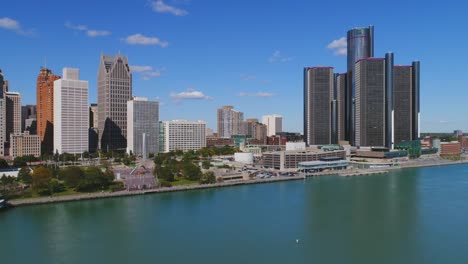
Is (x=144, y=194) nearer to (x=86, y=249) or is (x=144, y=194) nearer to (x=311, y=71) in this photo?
(x=86, y=249)

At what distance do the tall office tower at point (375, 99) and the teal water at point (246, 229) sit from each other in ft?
83.9

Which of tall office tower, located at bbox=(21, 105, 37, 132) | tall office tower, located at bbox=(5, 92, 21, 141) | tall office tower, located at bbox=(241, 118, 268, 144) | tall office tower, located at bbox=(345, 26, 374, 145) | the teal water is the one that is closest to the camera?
the teal water

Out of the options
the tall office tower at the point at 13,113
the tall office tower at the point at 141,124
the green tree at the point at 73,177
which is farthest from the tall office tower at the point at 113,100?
the green tree at the point at 73,177

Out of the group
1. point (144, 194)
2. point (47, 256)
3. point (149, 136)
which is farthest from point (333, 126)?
point (47, 256)

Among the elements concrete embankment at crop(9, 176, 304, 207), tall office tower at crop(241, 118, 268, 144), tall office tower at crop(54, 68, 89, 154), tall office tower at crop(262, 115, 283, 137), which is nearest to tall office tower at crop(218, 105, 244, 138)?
tall office tower at crop(241, 118, 268, 144)

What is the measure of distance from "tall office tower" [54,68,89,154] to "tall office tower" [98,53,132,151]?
6443 millimetres

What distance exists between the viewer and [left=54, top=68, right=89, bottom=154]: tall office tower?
3966 centimetres

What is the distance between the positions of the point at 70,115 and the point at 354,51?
3488 cm

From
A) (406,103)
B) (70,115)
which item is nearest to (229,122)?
(406,103)

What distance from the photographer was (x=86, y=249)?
12.5 meters

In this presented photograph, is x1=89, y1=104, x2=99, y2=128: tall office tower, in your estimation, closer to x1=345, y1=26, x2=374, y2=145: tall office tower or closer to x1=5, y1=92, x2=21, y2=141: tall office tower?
x1=5, y1=92, x2=21, y2=141: tall office tower

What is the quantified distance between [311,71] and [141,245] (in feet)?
148

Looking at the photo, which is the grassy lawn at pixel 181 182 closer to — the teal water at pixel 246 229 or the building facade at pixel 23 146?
the teal water at pixel 246 229

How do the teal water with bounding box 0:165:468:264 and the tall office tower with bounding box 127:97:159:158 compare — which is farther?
the tall office tower with bounding box 127:97:159:158
